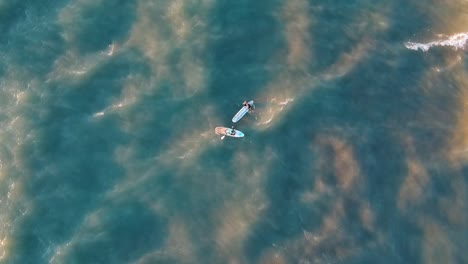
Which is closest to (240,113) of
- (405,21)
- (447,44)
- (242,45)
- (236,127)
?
(236,127)

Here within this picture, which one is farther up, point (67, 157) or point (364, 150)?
point (67, 157)

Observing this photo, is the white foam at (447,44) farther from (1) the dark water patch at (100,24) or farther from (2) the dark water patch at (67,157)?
(1) the dark water patch at (100,24)

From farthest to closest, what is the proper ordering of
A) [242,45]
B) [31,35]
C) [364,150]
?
[31,35] → [242,45] → [364,150]

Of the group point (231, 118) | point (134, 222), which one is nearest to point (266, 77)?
point (231, 118)

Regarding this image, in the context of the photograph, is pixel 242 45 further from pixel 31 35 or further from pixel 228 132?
pixel 31 35

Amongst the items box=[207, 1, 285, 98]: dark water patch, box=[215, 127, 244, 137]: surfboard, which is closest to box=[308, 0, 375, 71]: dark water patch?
box=[207, 1, 285, 98]: dark water patch

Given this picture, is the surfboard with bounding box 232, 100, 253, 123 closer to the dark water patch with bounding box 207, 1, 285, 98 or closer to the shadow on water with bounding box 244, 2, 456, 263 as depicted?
the dark water patch with bounding box 207, 1, 285, 98

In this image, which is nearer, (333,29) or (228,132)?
(228,132)

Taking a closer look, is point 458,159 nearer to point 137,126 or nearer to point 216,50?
point 216,50
